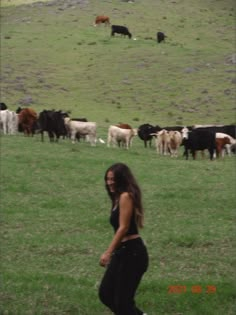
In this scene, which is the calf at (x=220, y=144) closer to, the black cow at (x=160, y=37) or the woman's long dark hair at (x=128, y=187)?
the woman's long dark hair at (x=128, y=187)

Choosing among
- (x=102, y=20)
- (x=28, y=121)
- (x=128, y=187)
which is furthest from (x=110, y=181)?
(x=102, y=20)

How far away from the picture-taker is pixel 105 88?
4822 centimetres

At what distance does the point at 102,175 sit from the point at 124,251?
1309 centimetres

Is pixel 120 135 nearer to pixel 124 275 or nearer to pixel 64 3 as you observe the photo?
pixel 124 275

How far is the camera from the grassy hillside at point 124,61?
4394cm

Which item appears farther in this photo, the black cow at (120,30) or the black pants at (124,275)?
the black cow at (120,30)

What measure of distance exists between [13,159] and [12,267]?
1123 cm

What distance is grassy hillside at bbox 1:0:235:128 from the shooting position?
144 ft

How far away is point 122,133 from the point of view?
95.4 ft

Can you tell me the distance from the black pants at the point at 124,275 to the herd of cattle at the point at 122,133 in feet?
65.1

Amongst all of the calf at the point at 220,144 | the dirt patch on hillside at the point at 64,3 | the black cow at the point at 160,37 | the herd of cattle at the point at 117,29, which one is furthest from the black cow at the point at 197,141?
the dirt patch on hillside at the point at 64,3

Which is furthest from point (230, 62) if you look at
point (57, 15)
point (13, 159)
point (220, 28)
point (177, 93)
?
point (13, 159)
